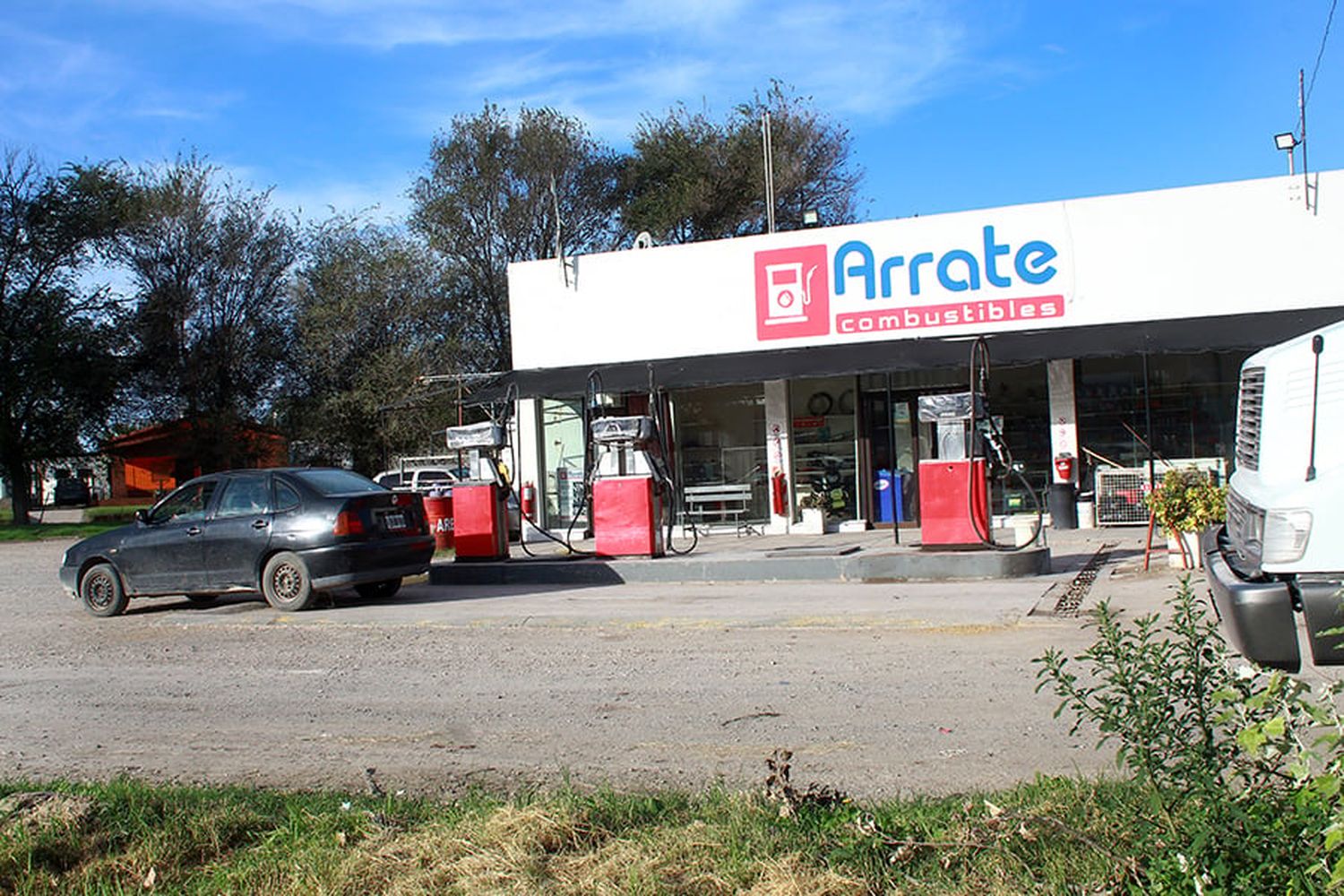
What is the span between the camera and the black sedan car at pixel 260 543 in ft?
41.5

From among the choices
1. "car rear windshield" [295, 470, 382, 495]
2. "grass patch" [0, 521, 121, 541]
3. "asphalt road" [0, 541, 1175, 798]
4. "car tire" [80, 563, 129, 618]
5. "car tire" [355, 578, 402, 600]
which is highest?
"car rear windshield" [295, 470, 382, 495]

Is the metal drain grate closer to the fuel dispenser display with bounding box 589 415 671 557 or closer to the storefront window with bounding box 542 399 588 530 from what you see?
the fuel dispenser display with bounding box 589 415 671 557

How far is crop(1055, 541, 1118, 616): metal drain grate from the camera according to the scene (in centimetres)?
1071

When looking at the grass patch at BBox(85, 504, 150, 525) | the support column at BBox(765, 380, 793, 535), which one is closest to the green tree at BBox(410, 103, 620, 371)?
the grass patch at BBox(85, 504, 150, 525)

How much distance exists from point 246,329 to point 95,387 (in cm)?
510

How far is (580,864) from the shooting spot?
4.18 metres

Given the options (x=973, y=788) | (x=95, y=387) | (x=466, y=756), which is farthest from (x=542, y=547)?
(x=95, y=387)

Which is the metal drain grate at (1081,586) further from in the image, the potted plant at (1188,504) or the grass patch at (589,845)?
the grass patch at (589,845)

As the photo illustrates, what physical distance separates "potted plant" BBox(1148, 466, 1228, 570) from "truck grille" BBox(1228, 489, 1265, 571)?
5.50 metres

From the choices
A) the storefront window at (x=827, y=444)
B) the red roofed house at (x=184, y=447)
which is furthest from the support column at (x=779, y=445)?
the red roofed house at (x=184, y=447)

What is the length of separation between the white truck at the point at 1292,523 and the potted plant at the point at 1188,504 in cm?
592

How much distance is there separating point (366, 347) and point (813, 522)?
23.3m

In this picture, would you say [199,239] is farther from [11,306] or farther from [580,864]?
[580,864]

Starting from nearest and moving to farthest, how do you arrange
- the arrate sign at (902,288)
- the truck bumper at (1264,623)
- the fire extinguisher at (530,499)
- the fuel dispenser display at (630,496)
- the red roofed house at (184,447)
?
the truck bumper at (1264,623) < the fuel dispenser display at (630,496) < the arrate sign at (902,288) < the fire extinguisher at (530,499) < the red roofed house at (184,447)
